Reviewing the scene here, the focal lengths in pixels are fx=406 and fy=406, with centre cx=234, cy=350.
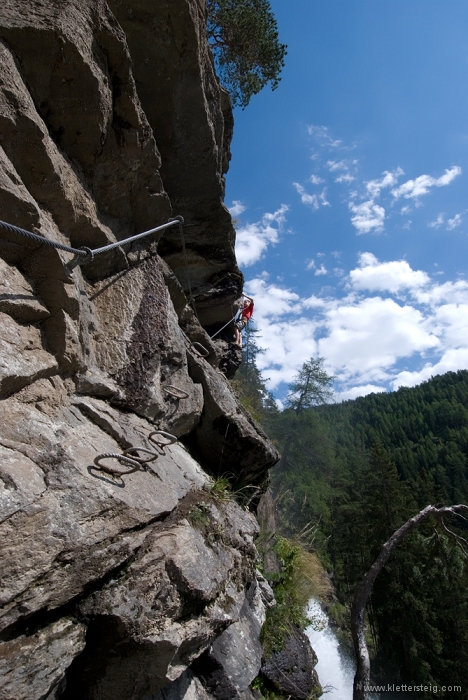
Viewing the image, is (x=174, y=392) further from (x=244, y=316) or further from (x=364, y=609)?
(x=244, y=316)

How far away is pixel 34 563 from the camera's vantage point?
218cm

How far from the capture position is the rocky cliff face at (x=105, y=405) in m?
→ 2.38

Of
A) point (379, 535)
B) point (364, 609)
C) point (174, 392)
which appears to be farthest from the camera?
point (379, 535)

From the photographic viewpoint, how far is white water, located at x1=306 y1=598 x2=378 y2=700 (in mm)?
19172

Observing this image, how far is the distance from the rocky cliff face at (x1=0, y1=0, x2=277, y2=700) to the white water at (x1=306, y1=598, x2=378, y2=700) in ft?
61.2

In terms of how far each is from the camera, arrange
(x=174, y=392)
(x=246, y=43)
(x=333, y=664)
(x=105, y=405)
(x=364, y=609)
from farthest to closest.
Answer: (x=333, y=664), (x=246, y=43), (x=364, y=609), (x=174, y=392), (x=105, y=405)

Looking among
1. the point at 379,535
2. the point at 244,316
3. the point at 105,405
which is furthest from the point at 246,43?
the point at 379,535

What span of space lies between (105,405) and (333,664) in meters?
24.0

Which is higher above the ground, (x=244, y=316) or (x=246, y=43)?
(x=246, y=43)

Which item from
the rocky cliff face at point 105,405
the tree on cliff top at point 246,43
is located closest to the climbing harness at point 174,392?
the rocky cliff face at point 105,405

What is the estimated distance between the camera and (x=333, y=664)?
20.8 meters

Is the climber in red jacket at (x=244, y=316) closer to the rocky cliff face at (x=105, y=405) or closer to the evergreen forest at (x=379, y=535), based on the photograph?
the evergreen forest at (x=379, y=535)

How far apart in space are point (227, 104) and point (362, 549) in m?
26.5

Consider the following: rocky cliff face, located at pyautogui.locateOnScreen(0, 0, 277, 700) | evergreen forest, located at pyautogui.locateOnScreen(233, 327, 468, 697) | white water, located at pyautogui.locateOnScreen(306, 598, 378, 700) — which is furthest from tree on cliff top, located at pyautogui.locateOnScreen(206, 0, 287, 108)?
white water, located at pyautogui.locateOnScreen(306, 598, 378, 700)
